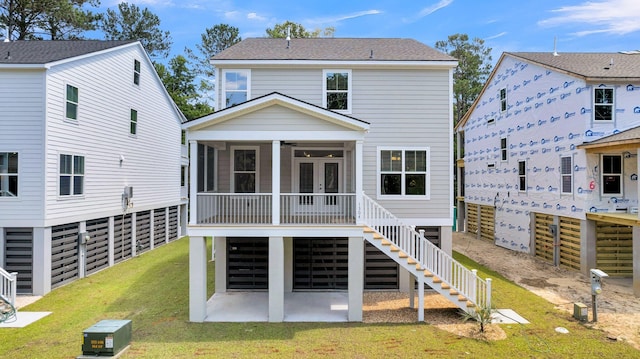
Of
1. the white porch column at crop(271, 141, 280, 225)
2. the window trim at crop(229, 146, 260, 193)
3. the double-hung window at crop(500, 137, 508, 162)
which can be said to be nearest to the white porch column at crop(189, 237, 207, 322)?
the white porch column at crop(271, 141, 280, 225)

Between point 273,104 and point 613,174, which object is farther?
A: point 613,174

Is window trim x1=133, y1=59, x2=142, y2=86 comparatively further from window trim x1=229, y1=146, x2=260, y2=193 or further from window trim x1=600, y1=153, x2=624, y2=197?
window trim x1=600, y1=153, x2=624, y2=197

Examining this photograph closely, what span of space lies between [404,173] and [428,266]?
11.0ft

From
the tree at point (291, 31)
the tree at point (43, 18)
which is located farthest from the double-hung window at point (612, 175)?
the tree at point (43, 18)

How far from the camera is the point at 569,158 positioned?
14.1 m

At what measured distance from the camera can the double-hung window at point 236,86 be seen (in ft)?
38.9

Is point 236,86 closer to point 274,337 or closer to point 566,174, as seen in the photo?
point 274,337

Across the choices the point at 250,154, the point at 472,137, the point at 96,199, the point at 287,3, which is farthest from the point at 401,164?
the point at 287,3

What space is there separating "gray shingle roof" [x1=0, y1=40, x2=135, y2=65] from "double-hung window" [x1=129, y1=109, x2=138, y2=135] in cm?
323

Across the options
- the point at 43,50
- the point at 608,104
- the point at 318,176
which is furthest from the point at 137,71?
the point at 608,104

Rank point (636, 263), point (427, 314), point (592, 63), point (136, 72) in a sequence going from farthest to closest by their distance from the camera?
point (136, 72) → point (592, 63) → point (636, 263) → point (427, 314)

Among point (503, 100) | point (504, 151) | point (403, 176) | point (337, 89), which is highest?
point (503, 100)

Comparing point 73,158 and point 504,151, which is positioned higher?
point 504,151

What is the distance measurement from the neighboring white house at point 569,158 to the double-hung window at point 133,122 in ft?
63.8
